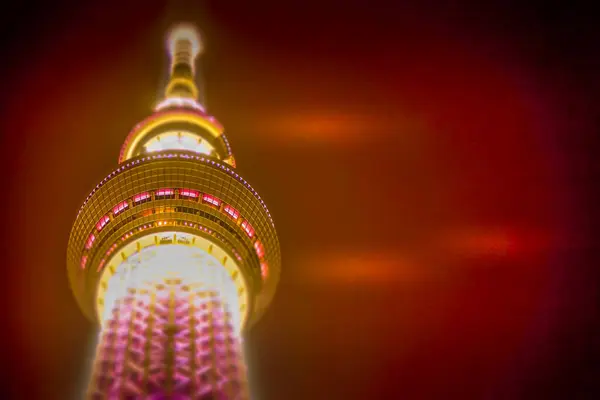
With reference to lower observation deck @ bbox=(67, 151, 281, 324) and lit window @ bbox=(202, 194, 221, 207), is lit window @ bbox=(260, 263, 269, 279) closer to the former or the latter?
lower observation deck @ bbox=(67, 151, 281, 324)

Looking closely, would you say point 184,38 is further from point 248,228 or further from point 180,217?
point 248,228

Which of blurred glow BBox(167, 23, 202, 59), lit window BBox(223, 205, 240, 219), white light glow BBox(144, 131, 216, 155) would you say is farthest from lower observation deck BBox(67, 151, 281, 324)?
blurred glow BBox(167, 23, 202, 59)

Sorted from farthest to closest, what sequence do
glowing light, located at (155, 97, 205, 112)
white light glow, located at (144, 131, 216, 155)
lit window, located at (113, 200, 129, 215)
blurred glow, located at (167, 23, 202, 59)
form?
glowing light, located at (155, 97, 205, 112)
white light glow, located at (144, 131, 216, 155)
blurred glow, located at (167, 23, 202, 59)
lit window, located at (113, 200, 129, 215)

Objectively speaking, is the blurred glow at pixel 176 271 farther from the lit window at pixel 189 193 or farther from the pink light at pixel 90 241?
the lit window at pixel 189 193

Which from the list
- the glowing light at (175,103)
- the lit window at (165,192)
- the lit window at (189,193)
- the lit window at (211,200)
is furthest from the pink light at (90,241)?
the glowing light at (175,103)

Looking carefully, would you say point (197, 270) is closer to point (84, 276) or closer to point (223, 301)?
point (223, 301)

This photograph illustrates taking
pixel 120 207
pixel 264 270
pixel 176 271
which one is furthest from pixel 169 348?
pixel 120 207

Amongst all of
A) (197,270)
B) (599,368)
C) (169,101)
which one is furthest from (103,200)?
(599,368)
